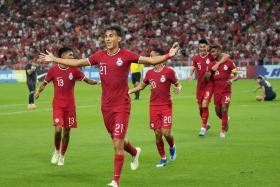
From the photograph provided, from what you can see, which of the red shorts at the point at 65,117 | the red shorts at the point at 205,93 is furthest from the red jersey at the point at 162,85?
the red shorts at the point at 205,93

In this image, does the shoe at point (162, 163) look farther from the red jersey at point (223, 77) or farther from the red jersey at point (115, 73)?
the red jersey at point (223, 77)

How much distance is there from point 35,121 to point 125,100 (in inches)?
463

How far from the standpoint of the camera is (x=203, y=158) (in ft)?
44.0

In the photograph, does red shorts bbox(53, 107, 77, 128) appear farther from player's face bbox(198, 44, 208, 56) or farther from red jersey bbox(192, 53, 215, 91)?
red jersey bbox(192, 53, 215, 91)

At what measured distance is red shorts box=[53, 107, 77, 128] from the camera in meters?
13.0

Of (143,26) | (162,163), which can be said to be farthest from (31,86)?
(143,26)

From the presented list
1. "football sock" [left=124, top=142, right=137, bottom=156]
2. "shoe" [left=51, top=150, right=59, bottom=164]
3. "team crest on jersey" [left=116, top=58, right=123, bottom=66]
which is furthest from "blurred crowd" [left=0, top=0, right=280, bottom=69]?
"team crest on jersey" [left=116, top=58, right=123, bottom=66]

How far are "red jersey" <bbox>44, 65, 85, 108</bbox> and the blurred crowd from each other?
37.6 meters

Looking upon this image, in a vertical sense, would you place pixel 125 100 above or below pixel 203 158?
above

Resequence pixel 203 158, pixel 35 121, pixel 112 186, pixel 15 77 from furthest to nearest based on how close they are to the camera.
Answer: pixel 15 77, pixel 35 121, pixel 203 158, pixel 112 186

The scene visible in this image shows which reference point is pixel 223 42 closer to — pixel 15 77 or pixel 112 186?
pixel 15 77

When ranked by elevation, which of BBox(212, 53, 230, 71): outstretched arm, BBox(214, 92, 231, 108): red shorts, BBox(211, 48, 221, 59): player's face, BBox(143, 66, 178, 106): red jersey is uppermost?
BBox(211, 48, 221, 59): player's face

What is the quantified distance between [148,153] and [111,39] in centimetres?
444

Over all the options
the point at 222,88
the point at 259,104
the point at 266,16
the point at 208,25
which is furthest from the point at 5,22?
the point at 222,88
